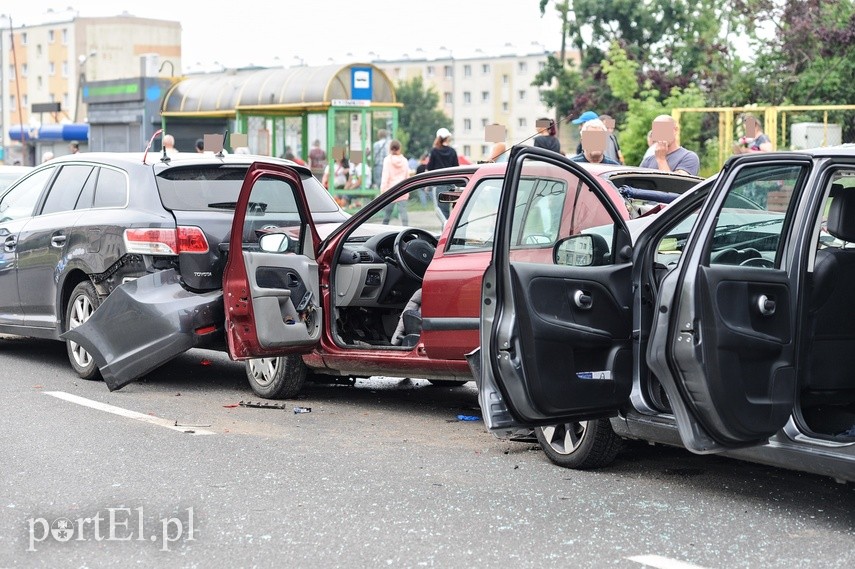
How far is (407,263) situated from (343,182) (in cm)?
1620

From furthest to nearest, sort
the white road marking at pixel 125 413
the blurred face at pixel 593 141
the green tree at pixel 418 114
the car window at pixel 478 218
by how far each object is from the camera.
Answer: the green tree at pixel 418 114
the blurred face at pixel 593 141
the white road marking at pixel 125 413
the car window at pixel 478 218

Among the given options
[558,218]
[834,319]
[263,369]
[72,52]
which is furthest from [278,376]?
[72,52]

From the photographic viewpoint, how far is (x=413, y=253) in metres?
8.77

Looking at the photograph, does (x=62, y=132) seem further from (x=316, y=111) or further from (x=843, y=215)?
(x=843, y=215)

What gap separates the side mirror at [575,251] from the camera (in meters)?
5.98

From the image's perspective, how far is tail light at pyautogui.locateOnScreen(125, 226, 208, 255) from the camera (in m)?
9.23

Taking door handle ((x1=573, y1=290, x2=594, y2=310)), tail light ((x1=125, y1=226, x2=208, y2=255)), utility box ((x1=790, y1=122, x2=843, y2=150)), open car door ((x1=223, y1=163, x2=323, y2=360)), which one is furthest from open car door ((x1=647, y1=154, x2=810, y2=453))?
utility box ((x1=790, y1=122, x2=843, y2=150))

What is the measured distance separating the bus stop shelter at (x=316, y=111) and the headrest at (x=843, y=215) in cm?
1880

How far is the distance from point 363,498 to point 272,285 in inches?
103

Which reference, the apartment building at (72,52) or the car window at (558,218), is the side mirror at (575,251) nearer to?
the car window at (558,218)

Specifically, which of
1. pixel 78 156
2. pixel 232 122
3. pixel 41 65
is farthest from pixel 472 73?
pixel 78 156

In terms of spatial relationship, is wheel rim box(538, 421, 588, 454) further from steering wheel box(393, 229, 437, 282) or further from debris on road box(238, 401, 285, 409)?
debris on road box(238, 401, 285, 409)

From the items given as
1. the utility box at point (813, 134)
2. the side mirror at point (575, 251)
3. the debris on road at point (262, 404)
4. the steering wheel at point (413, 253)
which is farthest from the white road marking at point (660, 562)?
the utility box at point (813, 134)

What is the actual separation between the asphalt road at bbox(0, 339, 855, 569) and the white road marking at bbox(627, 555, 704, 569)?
2 cm
